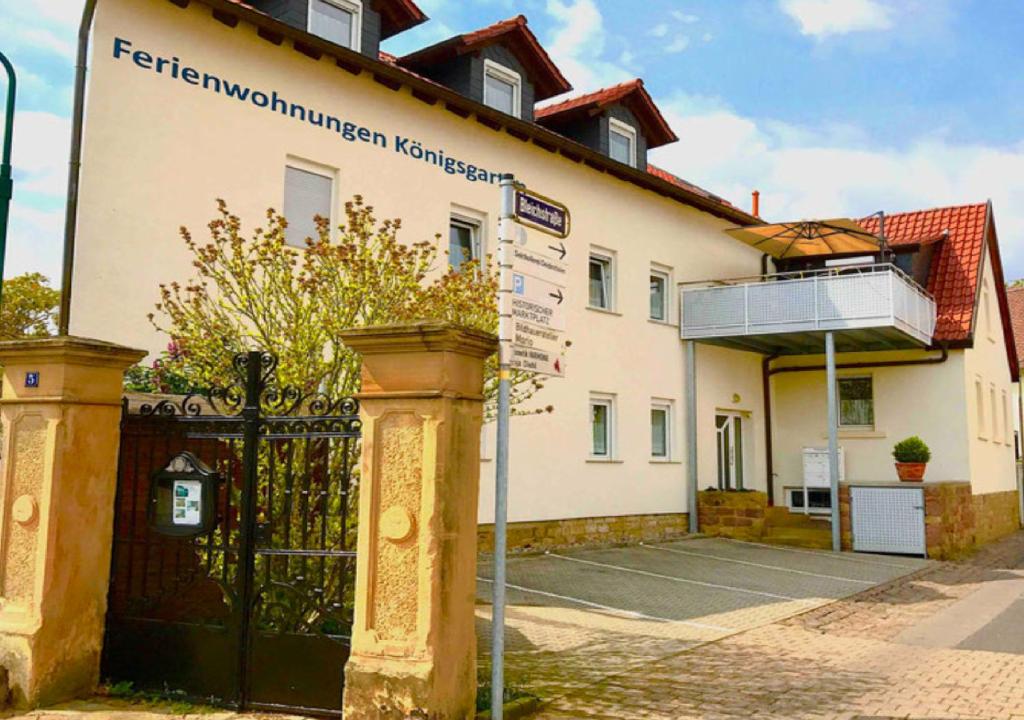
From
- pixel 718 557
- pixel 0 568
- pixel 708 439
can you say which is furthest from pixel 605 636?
pixel 708 439

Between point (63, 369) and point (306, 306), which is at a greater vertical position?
point (306, 306)

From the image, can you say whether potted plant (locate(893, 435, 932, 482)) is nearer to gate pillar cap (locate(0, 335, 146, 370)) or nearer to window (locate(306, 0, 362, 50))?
window (locate(306, 0, 362, 50))

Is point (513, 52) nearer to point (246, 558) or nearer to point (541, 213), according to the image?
point (541, 213)

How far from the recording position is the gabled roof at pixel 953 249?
69.1ft

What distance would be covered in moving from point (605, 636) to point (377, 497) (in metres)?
4.37

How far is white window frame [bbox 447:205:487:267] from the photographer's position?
14812mm

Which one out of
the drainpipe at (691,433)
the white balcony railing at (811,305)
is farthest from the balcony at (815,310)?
the drainpipe at (691,433)

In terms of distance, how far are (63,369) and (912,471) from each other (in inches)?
631

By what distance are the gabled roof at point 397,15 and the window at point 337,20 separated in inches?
13.8

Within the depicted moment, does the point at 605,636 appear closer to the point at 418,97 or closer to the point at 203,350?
the point at 203,350

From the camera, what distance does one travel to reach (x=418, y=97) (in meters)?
14.0

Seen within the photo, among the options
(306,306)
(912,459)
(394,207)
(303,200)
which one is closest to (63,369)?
(306,306)

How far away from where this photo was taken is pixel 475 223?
1514 centimetres

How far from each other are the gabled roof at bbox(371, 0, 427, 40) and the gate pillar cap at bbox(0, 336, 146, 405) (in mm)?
9385
